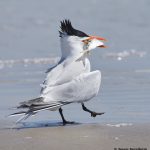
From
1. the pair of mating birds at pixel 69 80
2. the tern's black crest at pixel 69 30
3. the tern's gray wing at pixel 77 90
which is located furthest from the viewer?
the tern's black crest at pixel 69 30

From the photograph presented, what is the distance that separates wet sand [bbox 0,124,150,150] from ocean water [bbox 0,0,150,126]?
2.01ft

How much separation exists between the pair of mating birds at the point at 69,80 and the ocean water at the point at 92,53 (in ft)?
1.45

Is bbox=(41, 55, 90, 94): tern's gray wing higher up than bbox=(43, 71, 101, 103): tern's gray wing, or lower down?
higher up

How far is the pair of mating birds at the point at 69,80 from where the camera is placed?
6734mm

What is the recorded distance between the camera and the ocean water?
800 centimetres

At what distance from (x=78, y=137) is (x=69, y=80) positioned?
37.9 inches

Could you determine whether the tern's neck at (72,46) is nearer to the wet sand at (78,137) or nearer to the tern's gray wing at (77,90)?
the tern's gray wing at (77,90)

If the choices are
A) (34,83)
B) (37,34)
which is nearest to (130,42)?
(37,34)

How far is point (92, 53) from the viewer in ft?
42.1

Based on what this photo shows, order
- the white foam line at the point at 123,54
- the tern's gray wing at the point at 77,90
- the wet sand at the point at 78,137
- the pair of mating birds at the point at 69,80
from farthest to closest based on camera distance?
the white foam line at the point at 123,54 < the tern's gray wing at the point at 77,90 < the pair of mating birds at the point at 69,80 < the wet sand at the point at 78,137

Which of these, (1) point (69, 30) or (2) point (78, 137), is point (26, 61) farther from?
(2) point (78, 137)

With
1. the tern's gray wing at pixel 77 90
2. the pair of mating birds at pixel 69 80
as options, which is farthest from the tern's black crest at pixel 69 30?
the tern's gray wing at pixel 77 90

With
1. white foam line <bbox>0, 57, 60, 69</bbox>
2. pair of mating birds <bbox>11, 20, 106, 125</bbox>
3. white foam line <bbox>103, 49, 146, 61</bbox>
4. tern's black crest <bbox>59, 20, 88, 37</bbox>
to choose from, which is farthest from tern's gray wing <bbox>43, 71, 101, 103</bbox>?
white foam line <bbox>103, 49, 146, 61</bbox>

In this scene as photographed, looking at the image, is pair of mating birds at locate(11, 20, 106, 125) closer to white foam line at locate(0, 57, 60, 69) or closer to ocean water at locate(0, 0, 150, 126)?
ocean water at locate(0, 0, 150, 126)
